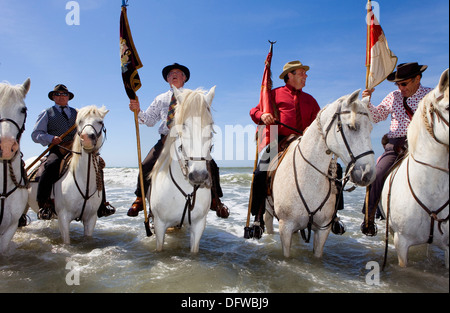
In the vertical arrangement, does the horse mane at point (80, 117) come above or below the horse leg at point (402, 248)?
above

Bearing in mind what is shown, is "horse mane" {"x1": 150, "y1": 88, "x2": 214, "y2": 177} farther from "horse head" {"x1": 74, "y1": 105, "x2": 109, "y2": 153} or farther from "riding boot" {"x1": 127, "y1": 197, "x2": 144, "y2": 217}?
"riding boot" {"x1": 127, "y1": 197, "x2": 144, "y2": 217}

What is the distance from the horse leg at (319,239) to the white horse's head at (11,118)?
4154 mm

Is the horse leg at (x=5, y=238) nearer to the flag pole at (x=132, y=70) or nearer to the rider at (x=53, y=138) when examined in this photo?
the rider at (x=53, y=138)

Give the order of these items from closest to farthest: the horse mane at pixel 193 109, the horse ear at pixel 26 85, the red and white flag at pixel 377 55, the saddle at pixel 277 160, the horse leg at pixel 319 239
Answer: the horse mane at pixel 193 109, the horse ear at pixel 26 85, the horse leg at pixel 319 239, the red and white flag at pixel 377 55, the saddle at pixel 277 160

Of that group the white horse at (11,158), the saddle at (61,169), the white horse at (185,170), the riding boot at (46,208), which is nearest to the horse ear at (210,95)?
the white horse at (185,170)

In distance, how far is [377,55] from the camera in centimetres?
433

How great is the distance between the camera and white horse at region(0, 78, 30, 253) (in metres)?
3.44

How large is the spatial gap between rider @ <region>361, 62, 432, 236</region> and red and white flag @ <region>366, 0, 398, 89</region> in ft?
0.47

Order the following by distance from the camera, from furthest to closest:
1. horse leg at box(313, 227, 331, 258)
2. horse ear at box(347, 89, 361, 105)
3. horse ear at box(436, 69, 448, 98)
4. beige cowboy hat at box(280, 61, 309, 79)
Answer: beige cowboy hat at box(280, 61, 309, 79) → horse leg at box(313, 227, 331, 258) → horse ear at box(347, 89, 361, 105) → horse ear at box(436, 69, 448, 98)

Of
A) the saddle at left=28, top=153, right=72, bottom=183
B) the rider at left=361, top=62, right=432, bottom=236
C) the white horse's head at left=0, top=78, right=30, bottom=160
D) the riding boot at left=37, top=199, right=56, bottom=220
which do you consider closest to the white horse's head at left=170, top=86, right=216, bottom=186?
the white horse's head at left=0, top=78, right=30, bottom=160

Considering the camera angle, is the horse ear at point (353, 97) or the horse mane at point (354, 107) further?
the horse ear at point (353, 97)

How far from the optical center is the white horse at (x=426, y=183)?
2662 mm

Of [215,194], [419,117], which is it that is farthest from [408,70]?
[215,194]

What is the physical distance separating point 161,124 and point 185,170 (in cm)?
190
